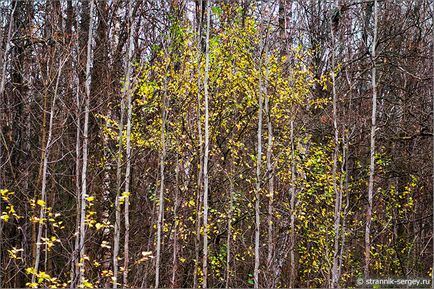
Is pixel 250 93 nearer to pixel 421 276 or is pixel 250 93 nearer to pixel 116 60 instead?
pixel 116 60

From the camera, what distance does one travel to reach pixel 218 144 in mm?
8812

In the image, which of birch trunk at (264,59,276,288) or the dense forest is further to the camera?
the dense forest

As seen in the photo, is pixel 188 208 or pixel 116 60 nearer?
pixel 188 208

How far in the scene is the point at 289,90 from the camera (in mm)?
7859

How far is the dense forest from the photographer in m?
7.82

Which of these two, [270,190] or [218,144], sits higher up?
[218,144]

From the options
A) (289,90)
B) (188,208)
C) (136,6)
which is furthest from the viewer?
(136,6)

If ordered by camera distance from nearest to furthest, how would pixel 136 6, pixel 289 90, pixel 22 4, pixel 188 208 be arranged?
pixel 289 90 → pixel 188 208 → pixel 136 6 → pixel 22 4

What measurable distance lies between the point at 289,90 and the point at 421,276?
4.36 meters

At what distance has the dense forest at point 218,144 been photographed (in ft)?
25.7

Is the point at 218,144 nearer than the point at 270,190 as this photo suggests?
No

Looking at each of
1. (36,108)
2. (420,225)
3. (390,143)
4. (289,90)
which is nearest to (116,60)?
(36,108)

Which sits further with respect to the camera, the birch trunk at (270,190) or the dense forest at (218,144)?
the dense forest at (218,144)

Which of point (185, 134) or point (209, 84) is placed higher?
point (209, 84)
